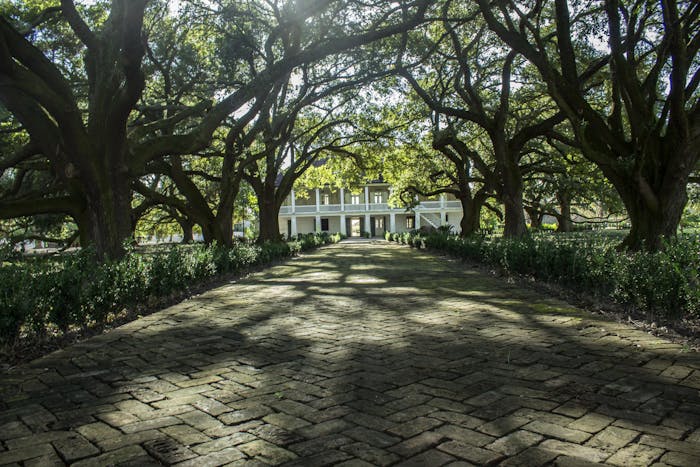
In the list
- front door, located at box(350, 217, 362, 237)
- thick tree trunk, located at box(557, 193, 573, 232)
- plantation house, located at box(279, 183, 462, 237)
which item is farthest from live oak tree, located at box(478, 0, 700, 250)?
front door, located at box(350, 217, 362, 237)

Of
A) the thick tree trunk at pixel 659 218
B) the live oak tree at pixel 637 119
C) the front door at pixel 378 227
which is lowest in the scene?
the front door at pixel 378 227

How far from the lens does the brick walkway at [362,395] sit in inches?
108

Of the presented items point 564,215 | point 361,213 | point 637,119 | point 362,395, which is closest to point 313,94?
point 637,119

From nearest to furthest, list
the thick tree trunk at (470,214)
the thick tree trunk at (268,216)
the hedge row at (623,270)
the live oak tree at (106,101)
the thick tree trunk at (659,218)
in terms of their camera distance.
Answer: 1. the hedge row at (623,270)
2. the live oak tree at (106,101)
3. the thick tree trunk at (659,218)
4. the thick tree trunk at (268,216)
5. the thick tree trunk at (470,214)

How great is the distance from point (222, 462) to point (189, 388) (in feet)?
4.55

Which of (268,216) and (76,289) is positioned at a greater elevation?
(268,216)

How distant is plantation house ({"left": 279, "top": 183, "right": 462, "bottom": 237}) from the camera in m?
51.2

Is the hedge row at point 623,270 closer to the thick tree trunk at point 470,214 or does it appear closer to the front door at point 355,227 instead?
the thick tree trunk at point 470,214

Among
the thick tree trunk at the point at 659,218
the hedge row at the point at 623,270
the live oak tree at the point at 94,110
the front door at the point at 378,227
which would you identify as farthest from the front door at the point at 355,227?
the thick tree trunk at the point at 659,218

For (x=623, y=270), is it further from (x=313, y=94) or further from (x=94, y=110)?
(x=313, y=94)

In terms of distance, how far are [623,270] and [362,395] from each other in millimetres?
4731

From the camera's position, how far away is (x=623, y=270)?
21.9ft

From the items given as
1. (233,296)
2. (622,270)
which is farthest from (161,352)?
(622,270)

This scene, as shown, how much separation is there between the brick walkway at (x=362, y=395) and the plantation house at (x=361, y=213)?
44403 mm
